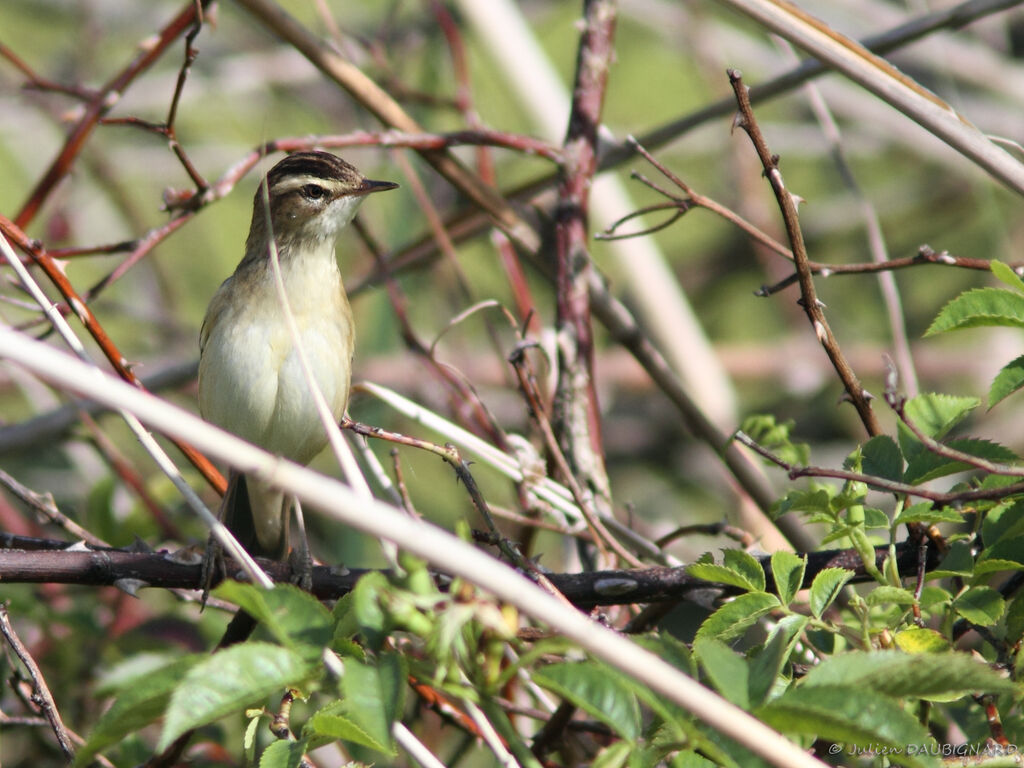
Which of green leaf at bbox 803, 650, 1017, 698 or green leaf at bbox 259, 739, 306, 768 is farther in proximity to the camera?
green leaf at bbox 259, 739, 306, 768

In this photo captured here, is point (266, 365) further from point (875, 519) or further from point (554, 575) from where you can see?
point (875, 519)

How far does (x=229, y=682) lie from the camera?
1.08m

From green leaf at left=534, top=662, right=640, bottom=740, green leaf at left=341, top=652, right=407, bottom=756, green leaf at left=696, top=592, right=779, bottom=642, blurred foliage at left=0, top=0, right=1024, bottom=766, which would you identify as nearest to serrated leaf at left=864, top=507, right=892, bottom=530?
blurred foliage at left=0, top=0, right=1024, bottom=766

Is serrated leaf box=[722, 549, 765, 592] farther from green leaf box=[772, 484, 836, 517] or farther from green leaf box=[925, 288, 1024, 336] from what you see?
green leaf box=[925, 288, 1024, 336]

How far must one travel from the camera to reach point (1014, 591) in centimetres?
162

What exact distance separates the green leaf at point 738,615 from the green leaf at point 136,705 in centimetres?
67

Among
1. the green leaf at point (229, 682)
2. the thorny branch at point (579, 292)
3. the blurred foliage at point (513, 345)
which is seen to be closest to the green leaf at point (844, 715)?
the blurred foliage at point (513, 345)

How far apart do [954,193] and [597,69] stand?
3.42 meters

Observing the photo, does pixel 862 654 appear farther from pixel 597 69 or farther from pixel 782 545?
pixel 597 69

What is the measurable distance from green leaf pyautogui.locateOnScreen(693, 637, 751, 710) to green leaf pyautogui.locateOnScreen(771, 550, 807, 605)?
0.26 meters

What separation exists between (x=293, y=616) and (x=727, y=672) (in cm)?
49

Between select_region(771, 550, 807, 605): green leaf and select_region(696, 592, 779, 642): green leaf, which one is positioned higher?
select_region(771, 550, 807, 605): green leaf

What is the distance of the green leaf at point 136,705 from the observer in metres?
1.11

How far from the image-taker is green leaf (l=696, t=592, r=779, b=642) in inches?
55.2
